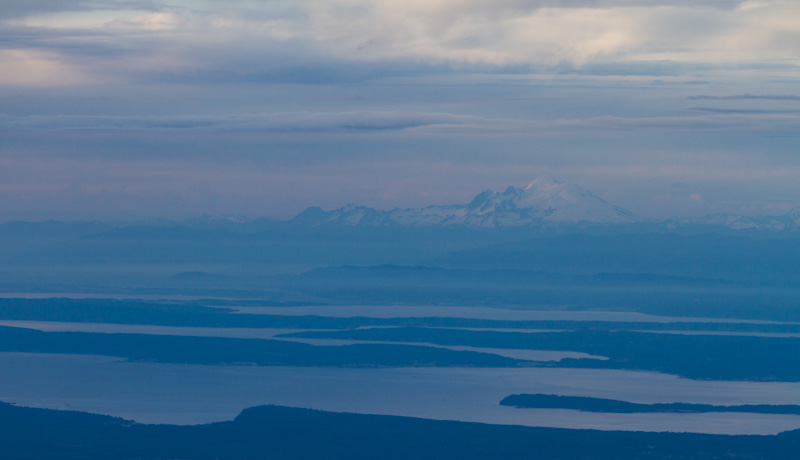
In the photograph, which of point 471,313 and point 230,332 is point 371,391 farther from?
point 471,313

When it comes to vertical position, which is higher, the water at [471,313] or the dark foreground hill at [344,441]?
the dark foreground hill at [344,441]

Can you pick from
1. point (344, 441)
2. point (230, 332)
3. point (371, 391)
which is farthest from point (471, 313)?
point (344, 441)

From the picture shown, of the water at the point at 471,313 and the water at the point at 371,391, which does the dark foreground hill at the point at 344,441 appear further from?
the water at the point at 471,313

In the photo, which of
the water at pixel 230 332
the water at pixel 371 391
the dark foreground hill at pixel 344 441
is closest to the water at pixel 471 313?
the water at pixel 230 332

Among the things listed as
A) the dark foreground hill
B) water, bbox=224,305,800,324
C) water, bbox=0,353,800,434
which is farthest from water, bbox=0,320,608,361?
the dark foreground hill

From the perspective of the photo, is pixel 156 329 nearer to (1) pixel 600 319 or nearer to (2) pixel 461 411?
(1) pixel 600 319

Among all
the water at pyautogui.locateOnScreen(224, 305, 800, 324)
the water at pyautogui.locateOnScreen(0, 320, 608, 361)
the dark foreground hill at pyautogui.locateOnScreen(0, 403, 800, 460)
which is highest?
the dark foreground hill at pyautogui.locateOnScreen(0, 403, 800, 460)

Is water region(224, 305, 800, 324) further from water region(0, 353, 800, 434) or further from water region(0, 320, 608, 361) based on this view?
water region(0, 353, 800, 434)
